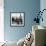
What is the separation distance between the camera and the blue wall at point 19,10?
5.84 meters

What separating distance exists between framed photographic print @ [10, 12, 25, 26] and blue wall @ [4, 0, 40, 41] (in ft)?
0.42

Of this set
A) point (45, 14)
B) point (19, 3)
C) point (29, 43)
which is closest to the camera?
point (29, 43)

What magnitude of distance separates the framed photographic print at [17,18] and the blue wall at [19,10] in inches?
5.0

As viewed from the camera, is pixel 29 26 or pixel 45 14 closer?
pixel 45 14

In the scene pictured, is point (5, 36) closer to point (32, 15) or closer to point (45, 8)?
point (32, 15)

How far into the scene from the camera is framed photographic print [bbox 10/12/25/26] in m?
5.86

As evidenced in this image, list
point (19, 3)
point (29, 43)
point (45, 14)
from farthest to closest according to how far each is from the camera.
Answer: point (19, 3) → point (45, 14) → point (29, 43)

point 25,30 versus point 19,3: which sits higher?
point 19,3

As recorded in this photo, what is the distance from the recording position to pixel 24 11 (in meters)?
5.86

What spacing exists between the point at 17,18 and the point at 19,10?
0.35 meters

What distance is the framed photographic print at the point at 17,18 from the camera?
5.86 m

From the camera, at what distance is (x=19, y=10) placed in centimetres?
585

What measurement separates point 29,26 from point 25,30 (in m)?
0.24

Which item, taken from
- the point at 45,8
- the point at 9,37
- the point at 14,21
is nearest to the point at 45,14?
the point at 45,8
